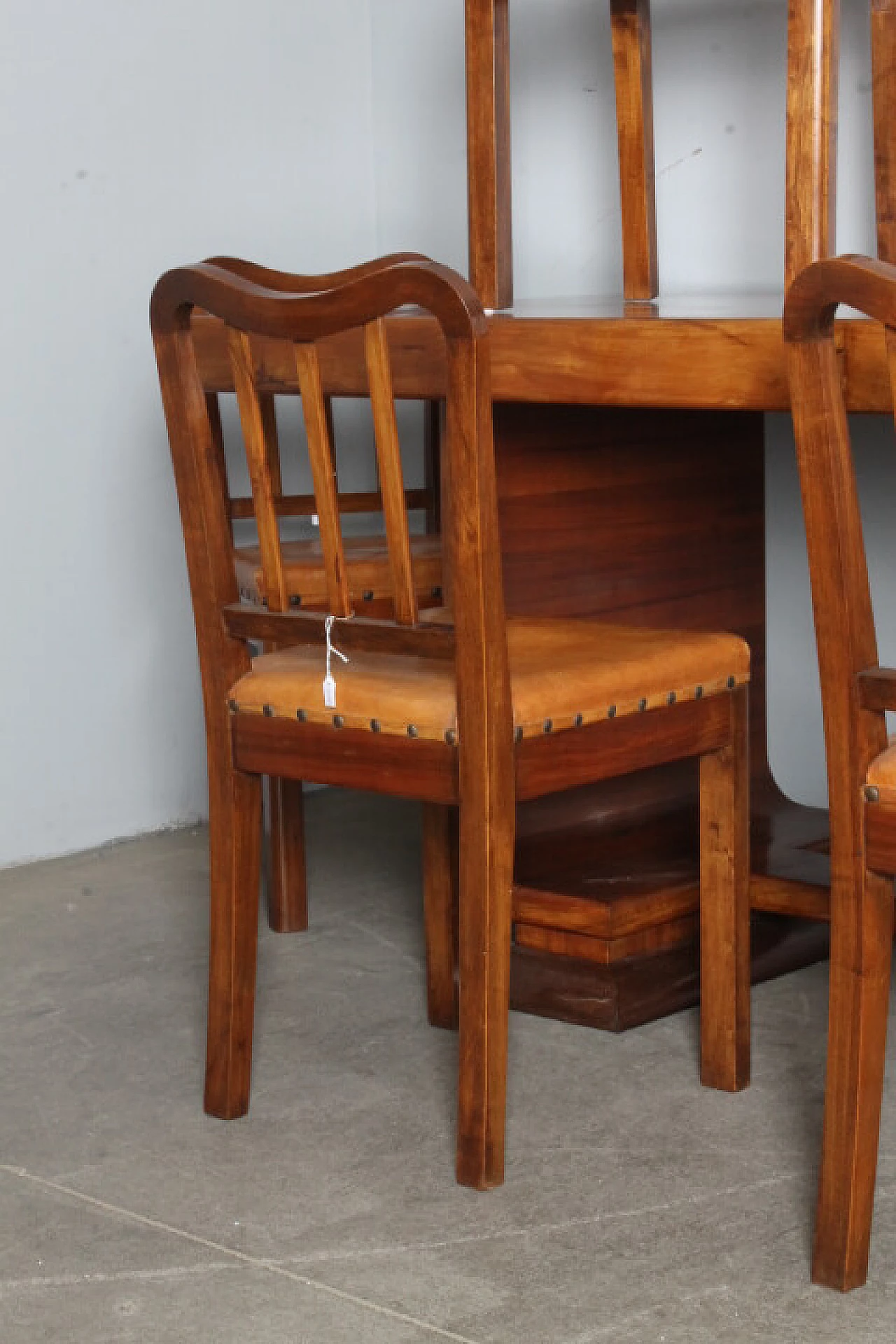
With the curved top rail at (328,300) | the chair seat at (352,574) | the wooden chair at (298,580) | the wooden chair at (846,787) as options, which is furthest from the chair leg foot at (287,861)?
the wooden chair at (846,787)

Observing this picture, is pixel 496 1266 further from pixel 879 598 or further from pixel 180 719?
pixel 180 719

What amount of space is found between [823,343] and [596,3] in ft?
5.83

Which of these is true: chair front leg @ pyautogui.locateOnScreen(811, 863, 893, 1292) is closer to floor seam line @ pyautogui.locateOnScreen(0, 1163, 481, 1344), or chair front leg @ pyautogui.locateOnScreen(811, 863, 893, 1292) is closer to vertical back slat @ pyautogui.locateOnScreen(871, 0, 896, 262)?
floor seam line @ pyautogui.locateOnScreen(0, 1163, 481, 1344)

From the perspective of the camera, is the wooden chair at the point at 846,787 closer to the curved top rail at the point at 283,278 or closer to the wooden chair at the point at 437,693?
the wooden chair at the point at 437,693

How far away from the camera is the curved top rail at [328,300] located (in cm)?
158

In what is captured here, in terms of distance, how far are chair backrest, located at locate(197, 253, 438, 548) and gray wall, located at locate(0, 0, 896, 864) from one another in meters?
0.25

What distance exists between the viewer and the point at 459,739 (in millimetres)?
1694

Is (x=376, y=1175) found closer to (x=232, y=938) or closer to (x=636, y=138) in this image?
(x=232, y=938)

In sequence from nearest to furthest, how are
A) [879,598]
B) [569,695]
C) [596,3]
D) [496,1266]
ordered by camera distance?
[496,1266] → [569,695] → [879,598] → [596,3]

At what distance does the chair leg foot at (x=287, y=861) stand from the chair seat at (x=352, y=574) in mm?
278

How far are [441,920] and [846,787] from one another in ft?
2.49

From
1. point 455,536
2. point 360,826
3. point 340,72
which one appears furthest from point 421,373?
point 340,72

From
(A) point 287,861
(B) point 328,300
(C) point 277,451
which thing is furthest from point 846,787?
(C) point 277,451

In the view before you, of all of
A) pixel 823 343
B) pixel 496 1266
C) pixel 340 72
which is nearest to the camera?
pixel 823 343
